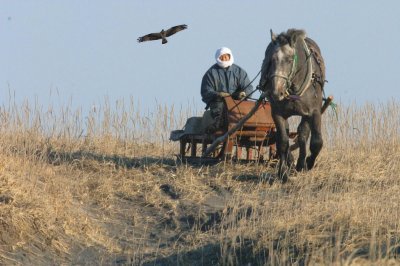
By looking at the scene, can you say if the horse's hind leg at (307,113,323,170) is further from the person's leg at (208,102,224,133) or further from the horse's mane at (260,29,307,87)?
the person's leg at (208,102,224,133)

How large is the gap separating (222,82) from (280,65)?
2.00 m

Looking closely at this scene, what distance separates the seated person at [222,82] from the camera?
12125 millimetres

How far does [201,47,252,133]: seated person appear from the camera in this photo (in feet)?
39.8

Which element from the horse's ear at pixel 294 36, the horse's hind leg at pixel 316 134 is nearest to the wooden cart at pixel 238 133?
the horse's hind leg at pixel 316 134

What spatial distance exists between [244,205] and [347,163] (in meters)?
3.11

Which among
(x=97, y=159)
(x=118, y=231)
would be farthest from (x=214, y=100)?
(x=118, y=231)

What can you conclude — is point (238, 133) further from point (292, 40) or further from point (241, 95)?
point (292, 40)

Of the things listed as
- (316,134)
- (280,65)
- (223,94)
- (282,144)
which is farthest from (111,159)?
(280,65)

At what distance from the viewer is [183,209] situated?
10.2 m

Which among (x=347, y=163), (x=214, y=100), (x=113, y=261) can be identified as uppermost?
(x=214, y=100)

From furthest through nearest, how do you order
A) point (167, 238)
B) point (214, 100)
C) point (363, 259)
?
point (214, 100) → point (167, 238) → point (363, 259)

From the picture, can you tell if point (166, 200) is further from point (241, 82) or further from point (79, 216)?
point (241, 82)

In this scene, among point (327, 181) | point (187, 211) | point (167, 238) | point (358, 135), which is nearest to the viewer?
point (167, 238)

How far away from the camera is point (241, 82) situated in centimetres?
1252
